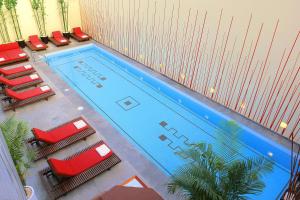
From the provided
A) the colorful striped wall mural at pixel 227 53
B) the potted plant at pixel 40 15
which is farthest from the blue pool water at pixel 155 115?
the potted plant at pixel 40 15

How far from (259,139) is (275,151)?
0.42m

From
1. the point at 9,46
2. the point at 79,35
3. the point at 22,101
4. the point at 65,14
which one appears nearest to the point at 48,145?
the point at 22,101

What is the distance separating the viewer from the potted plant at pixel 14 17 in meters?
9.48

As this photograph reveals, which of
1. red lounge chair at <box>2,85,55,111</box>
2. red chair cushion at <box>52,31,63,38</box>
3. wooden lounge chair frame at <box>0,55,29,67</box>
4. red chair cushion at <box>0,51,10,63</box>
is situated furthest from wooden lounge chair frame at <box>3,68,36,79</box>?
red chair cushion at <box>52,31,63,38</box>

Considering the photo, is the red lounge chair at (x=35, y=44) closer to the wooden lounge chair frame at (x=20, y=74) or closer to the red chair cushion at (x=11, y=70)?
the red chair cushion at (x=11, y=70)

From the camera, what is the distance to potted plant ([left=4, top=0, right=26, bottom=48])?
9481 mm

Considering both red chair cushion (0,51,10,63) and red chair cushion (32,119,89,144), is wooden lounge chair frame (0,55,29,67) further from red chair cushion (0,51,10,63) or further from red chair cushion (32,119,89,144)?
red chair cushion (32,119,89,144)

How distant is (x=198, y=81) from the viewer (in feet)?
24.3

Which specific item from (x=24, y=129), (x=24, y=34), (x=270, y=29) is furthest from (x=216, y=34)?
(x=24, y=34)

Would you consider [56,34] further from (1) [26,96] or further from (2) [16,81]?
(1) [26,96]

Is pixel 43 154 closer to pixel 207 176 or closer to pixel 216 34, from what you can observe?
pixel 207 176

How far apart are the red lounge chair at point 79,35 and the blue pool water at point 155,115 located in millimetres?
1765

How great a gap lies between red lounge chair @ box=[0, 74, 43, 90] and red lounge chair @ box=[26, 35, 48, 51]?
2690 mm

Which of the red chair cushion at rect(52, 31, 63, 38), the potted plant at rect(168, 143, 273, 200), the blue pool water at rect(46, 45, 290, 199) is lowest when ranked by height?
the blue pool water at rect(46, 45, 290, 199)
